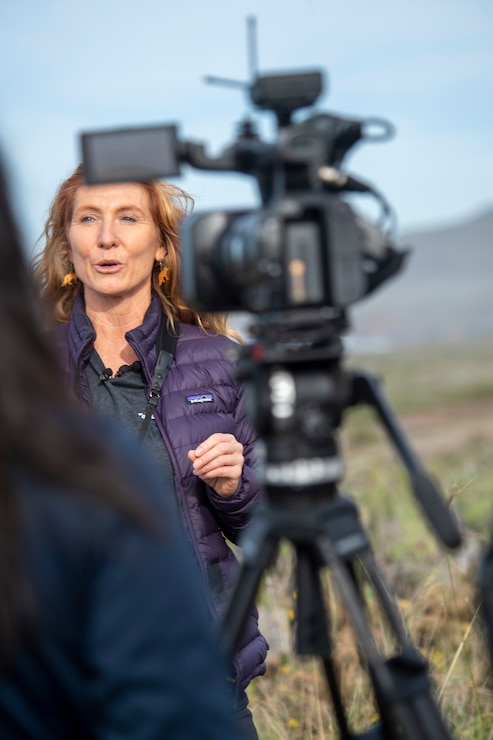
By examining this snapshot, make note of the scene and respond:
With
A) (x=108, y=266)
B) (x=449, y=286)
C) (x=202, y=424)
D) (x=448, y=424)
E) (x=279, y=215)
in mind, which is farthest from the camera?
(x=449, y=286)

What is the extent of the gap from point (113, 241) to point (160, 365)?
1.14ft

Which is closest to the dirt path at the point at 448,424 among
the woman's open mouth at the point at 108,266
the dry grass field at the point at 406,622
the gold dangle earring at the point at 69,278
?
the dry grass field at the point at 406,622

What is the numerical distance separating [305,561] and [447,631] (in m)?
2.35

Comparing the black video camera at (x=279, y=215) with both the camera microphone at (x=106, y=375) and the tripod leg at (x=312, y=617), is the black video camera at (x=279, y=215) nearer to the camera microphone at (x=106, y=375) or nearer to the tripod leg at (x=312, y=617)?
the tripod leg at (x=312, y=617)

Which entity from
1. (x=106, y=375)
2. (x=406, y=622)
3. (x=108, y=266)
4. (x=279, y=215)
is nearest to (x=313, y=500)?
(x=279, y=215)

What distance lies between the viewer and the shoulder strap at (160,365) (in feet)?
7.78

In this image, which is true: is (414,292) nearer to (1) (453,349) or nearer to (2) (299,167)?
(1) (453,349)

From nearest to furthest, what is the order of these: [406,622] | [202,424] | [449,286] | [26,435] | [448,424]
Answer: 1. [26,435]
2. [202,424]
3. [406,622]
4. [448,424]
5. [449,286]

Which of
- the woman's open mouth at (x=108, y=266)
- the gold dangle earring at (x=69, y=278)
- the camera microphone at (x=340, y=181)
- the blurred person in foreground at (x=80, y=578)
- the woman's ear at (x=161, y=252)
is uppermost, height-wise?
the camera microphone at (x=340, y=181)

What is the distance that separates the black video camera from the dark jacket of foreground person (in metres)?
0.57

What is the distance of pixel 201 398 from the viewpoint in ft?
8.04

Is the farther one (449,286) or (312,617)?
(449,286)

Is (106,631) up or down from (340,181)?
down

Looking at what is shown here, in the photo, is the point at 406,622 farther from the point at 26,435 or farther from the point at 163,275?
the point at 26,435
